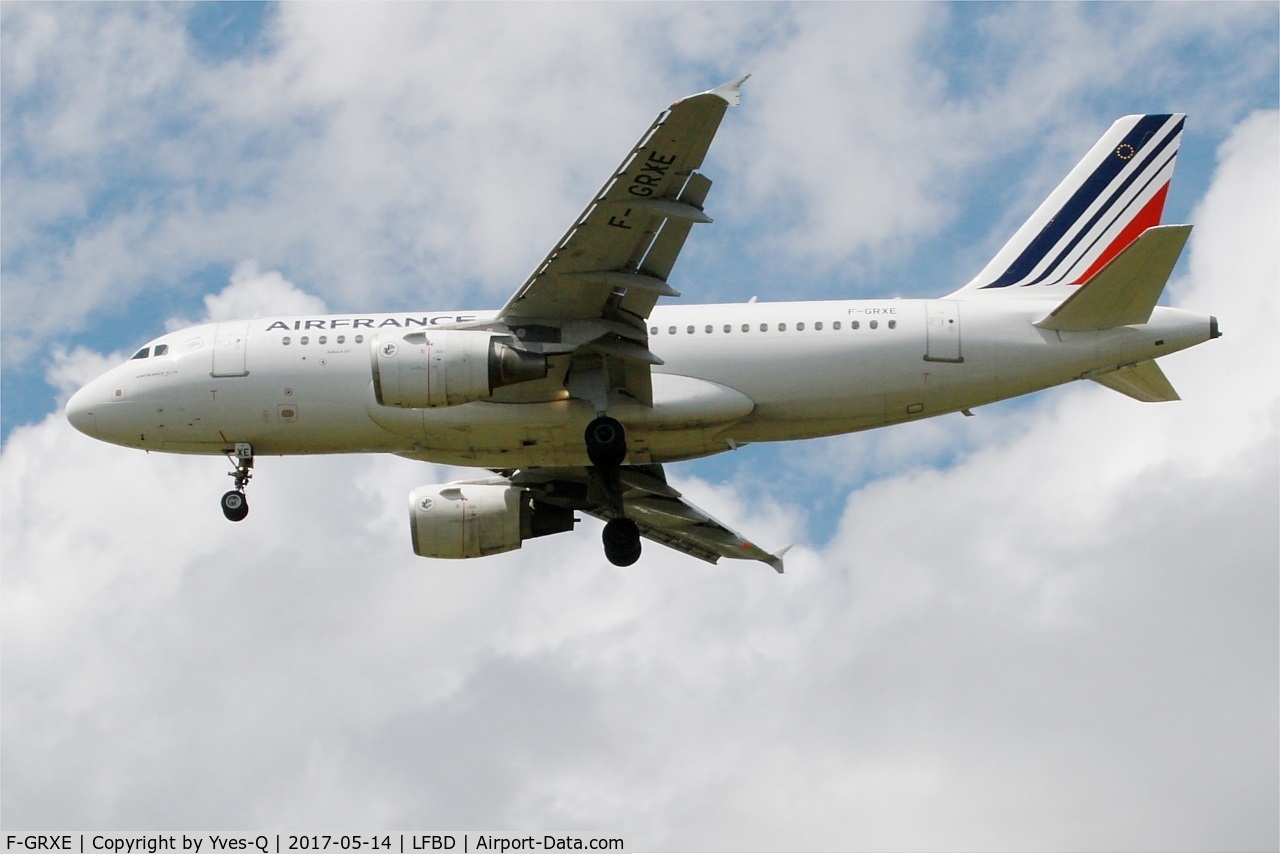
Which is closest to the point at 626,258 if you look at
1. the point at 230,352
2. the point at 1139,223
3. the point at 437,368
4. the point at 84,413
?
the point at 437,368

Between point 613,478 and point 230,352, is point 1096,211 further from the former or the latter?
point 230,352

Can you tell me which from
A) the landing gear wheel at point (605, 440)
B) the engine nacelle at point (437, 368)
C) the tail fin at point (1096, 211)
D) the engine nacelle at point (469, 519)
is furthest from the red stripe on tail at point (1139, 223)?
the engine nacelle at point (469, 519)

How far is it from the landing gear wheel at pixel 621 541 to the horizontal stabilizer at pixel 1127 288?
8.26 metres

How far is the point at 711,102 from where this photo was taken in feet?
91.4

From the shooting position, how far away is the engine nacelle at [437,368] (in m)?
31.2

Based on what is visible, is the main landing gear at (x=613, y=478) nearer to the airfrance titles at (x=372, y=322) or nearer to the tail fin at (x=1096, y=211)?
the airfrance titles at (x=372, y=322)

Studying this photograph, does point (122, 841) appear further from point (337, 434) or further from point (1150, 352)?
point (1150, 352)

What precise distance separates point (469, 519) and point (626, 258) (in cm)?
871

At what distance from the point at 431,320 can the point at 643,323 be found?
449 centimetres

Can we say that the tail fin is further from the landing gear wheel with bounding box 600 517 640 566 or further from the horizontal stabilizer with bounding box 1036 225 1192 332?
the landing gear wheel with bounding box 600 517 640 566

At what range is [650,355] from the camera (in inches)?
1275

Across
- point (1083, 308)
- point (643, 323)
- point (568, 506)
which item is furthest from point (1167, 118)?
point (568, 506)

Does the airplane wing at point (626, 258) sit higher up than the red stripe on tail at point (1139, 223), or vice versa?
the red stripe on tail at point (1139, 223)

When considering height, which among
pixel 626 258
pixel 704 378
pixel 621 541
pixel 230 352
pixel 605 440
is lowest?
pixel 621 541
